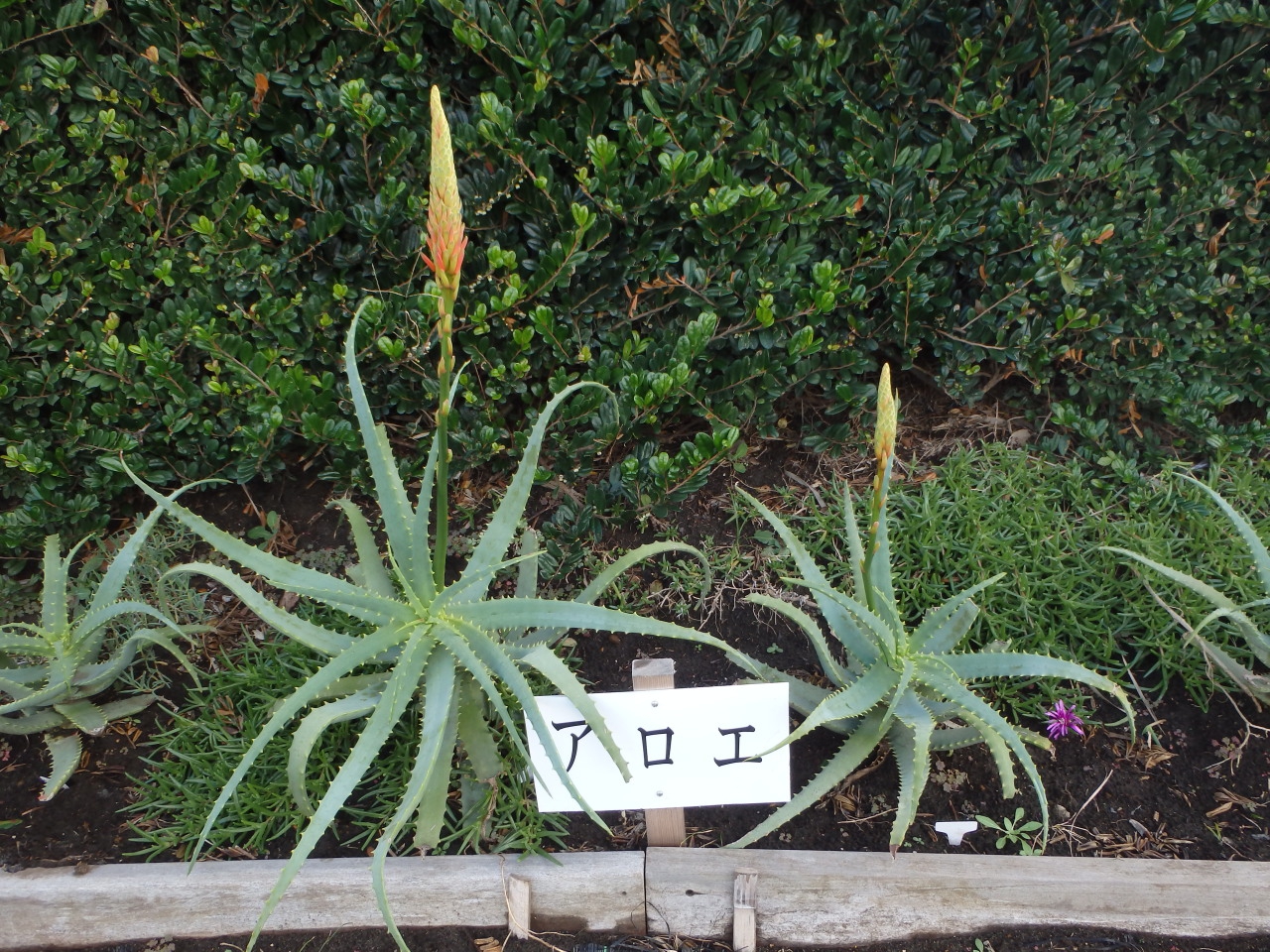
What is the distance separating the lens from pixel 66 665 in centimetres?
186

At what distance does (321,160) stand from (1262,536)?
97.0 inches

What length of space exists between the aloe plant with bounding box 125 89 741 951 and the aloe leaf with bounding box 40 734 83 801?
1.87 ft

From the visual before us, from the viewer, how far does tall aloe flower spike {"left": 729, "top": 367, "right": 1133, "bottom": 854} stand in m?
1.51

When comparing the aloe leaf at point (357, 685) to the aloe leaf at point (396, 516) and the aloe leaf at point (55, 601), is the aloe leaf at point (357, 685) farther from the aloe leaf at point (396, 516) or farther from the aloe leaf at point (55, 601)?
the aloe leaf at point (55, 601)

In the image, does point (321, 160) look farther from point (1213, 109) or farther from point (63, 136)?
point (1213, 109)

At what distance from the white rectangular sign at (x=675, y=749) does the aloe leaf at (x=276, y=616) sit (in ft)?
1.31

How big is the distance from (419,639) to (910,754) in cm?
93

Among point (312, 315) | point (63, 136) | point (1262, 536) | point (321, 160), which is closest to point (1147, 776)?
point (1262, 536)

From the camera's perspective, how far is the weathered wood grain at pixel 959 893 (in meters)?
1.72

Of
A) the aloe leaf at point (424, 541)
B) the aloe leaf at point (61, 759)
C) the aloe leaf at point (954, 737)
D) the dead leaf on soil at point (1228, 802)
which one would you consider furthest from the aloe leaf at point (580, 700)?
the dead leaf on soil at point (1228, 802)

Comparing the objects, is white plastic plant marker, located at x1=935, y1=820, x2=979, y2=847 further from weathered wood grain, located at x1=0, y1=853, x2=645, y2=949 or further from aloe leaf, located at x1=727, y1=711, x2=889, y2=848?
weathered wood grain, located at x1=0, y1=853, x2=645, y2=949

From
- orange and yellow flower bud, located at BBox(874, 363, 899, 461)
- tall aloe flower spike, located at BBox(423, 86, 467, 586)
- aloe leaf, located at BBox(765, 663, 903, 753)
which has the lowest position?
aloe leaf, located at BBox(765, 663, 903, 753)

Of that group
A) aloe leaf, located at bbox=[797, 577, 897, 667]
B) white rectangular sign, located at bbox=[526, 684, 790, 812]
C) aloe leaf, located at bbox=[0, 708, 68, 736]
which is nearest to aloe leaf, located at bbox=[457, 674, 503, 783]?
white rectangular sign, located at bbox=[526, 684, 790, 812]

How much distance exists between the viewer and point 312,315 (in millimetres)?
2131
